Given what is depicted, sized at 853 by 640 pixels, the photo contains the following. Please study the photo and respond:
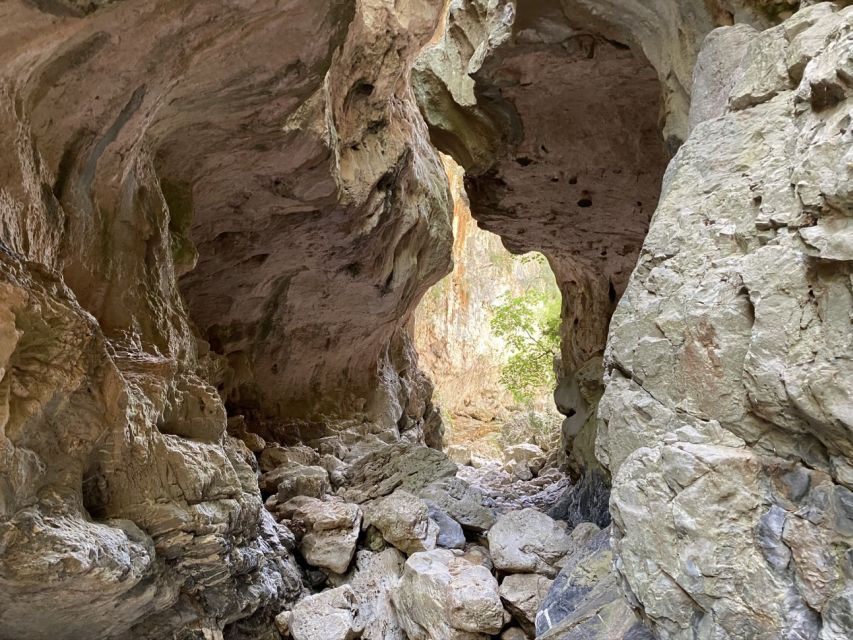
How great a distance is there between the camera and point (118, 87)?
3703mm

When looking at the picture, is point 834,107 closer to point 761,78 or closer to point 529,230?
point 761,78

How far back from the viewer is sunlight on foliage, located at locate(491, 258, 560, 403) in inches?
615

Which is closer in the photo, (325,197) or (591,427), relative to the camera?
(325,197)

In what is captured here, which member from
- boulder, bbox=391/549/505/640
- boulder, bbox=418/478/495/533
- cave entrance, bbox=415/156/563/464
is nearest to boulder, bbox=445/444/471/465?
cave entrance, bbox=415/156/563/464

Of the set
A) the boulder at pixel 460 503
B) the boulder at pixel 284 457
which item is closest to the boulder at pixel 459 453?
the boulder at pixel 284 457

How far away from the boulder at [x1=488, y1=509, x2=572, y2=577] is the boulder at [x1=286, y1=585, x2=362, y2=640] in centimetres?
122

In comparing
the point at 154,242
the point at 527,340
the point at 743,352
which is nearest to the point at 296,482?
the point at 154,242

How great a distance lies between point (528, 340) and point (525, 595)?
11.9 meters

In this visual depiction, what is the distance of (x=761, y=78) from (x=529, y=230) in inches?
217

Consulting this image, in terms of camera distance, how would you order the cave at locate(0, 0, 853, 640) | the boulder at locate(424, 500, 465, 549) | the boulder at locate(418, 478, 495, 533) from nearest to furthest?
1. the cave at locate(0, 0, 853, 640)
2. the boulder at locate(424, 500, 465, 549)
3. the boulder at locate(418, 478, 495, 533)

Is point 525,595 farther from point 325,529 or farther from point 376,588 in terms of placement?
point 325,529

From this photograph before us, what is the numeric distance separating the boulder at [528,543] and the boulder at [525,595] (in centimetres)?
12

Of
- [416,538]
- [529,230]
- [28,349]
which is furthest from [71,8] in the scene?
[529,230]

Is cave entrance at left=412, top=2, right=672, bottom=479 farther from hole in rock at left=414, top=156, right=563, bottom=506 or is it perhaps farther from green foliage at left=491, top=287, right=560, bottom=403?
hole in rock at left=414, top=156, right=563, bottom=506
